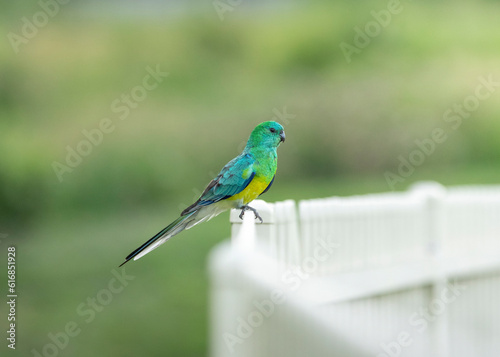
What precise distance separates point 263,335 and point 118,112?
575 cm

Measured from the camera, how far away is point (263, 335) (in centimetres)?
136

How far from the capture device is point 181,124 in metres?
7.01

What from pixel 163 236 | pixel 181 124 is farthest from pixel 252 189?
pixel 181 124

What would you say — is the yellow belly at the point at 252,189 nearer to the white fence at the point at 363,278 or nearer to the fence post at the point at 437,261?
the white fence at the point at 363,278

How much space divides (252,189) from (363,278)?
3.46ft

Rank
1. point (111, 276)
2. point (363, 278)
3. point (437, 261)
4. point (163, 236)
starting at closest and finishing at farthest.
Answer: point (163, 236) → point (363, 278) → point (437, 261) → point (111, 276)

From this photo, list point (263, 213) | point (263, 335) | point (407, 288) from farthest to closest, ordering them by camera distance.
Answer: point (407, 288), point (263, 213), point (263, 335)

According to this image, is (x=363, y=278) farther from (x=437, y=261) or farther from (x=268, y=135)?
(x=268, y=135)

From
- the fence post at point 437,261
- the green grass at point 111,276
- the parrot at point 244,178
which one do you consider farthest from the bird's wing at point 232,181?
the green grass at point 111,276

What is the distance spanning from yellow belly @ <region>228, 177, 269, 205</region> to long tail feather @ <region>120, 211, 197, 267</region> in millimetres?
123

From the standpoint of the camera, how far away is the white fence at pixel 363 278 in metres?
1.34

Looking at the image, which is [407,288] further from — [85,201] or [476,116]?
[476,116]

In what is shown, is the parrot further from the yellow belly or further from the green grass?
the green grass

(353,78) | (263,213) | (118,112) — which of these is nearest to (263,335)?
(263,213)
